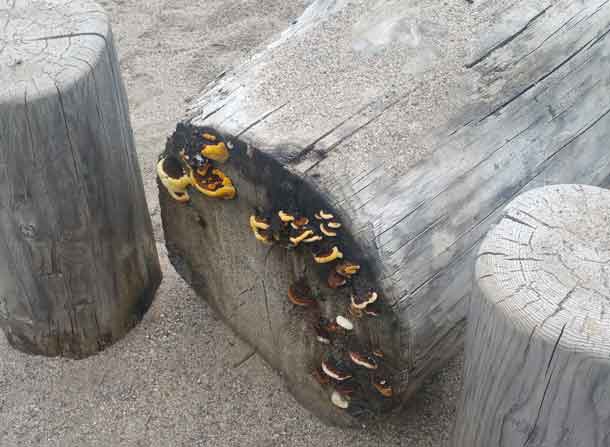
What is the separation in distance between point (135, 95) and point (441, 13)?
2730 millimetres

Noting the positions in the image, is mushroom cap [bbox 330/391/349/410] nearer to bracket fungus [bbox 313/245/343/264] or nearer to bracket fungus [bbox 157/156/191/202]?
bracket fungus [bbox 313/245/343/264]

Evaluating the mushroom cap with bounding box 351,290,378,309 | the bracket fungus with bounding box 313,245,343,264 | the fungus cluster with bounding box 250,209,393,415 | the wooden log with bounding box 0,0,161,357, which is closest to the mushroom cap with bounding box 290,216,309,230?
the fungus cluster with bounding box 250,209,393,415

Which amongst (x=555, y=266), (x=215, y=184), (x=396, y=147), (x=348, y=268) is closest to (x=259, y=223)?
(x=215, y=184)

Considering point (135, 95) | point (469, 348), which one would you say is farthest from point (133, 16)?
point (469, 348)

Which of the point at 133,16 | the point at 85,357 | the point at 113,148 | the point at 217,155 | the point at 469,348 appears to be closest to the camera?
the point at 469,348

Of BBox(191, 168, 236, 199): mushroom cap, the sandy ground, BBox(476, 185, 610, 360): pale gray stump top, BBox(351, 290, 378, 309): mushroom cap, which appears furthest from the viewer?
the sandy ground

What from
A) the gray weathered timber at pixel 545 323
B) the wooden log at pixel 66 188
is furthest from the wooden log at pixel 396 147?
the gray weathered timber at pixel 545 323

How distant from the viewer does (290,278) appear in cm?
276

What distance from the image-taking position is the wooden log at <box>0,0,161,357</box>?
8.70ft

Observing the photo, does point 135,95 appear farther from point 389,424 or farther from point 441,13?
point 389,424

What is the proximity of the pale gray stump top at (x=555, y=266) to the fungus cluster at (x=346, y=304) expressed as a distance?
1.67 feet

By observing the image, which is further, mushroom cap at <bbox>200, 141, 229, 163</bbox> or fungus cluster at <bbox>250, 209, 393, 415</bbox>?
mushroom cap at <bbox>200, 141, 229, 163</bbox>

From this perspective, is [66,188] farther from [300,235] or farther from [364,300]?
[364,300]

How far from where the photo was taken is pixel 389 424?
10.00ft
